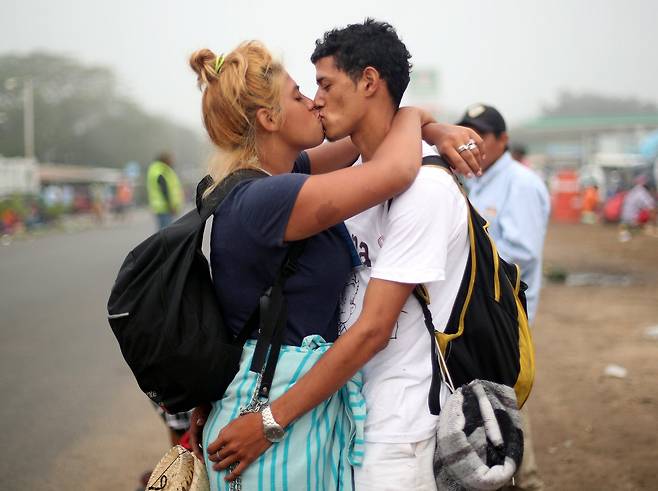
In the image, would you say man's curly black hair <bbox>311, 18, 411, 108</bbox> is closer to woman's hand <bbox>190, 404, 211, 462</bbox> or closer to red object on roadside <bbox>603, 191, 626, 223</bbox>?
woman's hand <bbox>190, 404, 211, 462</bbox>

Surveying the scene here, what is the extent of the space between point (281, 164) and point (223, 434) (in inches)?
33.0

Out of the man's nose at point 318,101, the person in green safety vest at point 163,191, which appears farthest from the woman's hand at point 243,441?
the person in green safety vest at point 163,191

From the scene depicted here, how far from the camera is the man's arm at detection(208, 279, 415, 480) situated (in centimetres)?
186

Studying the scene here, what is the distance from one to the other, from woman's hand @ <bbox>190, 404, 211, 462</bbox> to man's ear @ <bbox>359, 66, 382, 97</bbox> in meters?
1.06

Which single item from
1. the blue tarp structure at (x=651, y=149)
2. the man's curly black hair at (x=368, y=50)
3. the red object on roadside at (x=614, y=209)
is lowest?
the red object on roadside at (x=614, y=209)

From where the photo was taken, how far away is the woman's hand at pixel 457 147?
7.00 ft

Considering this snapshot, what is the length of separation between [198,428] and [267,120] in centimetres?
96

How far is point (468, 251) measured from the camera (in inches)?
79.9

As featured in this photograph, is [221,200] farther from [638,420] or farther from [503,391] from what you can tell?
[638,420]

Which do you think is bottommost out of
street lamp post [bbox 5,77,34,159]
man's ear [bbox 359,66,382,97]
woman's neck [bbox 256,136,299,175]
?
street lamp post [bbox 5,77,34,159]

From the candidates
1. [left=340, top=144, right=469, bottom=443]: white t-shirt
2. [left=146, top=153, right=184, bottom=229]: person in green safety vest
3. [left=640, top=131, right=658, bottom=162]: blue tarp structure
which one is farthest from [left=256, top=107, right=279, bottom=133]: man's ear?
[left=640, top=131, right=658, bottom=162]: blue tarp structure

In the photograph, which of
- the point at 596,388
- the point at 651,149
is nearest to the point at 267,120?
the point at 596,388

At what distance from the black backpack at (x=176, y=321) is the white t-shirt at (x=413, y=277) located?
0.97ft

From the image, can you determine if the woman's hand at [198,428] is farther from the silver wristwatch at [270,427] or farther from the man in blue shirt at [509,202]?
the man in blue shirt at [509,202]
